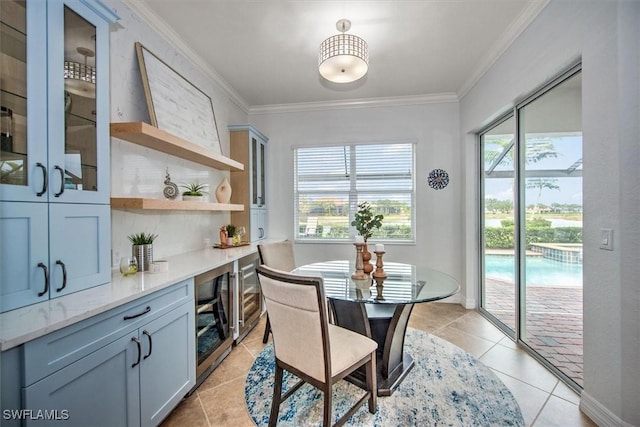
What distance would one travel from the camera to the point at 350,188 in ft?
13.4

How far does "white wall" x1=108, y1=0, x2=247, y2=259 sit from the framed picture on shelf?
0.09m

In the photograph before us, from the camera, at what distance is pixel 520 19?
229 centimetres

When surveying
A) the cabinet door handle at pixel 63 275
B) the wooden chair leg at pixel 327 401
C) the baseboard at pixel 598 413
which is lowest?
the baseboard at pixel 598 413

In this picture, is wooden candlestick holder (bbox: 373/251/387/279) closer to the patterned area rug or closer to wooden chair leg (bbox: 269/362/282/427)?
the patterned area rug

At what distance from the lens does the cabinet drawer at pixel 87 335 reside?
1013 millimetres

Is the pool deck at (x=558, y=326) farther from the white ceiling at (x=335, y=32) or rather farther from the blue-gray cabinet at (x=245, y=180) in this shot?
the blue-gray cabinet at (x=245, y=180)

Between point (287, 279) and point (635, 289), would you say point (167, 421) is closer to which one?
point (287, 279)

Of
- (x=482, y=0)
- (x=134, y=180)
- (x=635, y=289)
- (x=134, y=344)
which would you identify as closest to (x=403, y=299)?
(x=635, y=289)

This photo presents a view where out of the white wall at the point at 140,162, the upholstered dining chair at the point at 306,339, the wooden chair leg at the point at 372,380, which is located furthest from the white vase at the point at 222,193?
the wooden chair leg at the point at 372,380

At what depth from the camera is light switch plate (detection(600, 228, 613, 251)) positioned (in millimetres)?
1570

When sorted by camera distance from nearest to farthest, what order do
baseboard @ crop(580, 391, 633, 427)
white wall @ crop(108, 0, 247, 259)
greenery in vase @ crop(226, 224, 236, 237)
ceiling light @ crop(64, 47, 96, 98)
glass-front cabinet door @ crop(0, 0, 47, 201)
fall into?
glass-front cabinet door @ crop(0, 0, 47, 201) → ceiling light @ crop(64, 47, 96, 98) → baseboard @ crop(580, 391, 633, 427) → white wall @ crop(108, 0, 247, 259) → greenery in vase @ crop(226, 224, 236, 237)

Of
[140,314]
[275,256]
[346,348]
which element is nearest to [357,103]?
[275,256]

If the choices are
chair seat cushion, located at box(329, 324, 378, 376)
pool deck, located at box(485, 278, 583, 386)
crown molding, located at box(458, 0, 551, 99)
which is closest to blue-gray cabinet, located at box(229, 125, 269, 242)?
chair seat cushion, located at box(329, 324, 378, 376)

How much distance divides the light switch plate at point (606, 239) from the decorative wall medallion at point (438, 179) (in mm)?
2260
